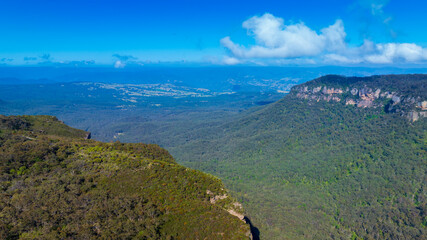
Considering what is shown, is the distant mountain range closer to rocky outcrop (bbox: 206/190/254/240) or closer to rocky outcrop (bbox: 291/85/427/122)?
rocky outcrop (bbox: 291/85/427/122)

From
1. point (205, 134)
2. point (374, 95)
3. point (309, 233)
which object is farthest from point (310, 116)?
point (309, 233)

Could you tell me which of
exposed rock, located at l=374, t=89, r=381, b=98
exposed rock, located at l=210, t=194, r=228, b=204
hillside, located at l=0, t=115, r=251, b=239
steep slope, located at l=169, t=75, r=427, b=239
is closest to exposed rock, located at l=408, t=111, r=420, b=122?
steep slope, located at l=169, t=75, r=427, b=239

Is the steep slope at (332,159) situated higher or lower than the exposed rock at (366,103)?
lower

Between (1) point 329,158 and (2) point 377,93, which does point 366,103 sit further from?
(1) point 329,158

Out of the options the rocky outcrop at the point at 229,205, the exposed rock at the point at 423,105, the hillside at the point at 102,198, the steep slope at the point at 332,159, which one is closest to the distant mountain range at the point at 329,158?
the steep slope at the point at 332,159

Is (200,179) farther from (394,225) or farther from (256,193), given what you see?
(394,225)

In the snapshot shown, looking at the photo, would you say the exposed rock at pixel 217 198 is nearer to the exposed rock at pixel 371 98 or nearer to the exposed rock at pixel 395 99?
the exposed rock at pixel 371 98
